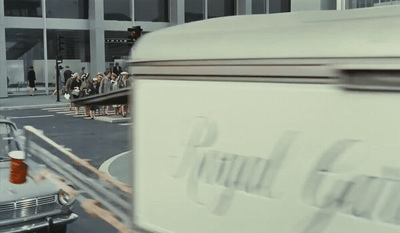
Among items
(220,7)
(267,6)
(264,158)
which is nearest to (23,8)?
(220,7)

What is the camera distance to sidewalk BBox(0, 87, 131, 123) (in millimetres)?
23031

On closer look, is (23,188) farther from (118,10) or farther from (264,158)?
(118,10)

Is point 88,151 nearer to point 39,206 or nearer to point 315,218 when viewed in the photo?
point 39,206

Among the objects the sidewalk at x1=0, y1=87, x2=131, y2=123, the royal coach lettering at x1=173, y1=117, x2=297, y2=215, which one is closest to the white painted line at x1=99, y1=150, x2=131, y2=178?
the sidewalk at x1=0, y1=87, x2=131, y2=123

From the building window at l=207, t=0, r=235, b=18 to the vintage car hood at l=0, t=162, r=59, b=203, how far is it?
104 feet

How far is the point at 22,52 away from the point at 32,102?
197 inches

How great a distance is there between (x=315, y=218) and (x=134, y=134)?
1.22 meters

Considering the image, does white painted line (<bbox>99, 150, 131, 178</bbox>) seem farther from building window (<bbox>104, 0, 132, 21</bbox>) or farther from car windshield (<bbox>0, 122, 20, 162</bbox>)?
building window (<bbox>104, 0, 132, 21</bbox>)

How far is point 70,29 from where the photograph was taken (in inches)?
1323

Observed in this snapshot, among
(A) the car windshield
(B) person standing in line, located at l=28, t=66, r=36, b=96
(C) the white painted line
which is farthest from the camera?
(B) person standing in line, located at l=28, t=66, r=36, b=96

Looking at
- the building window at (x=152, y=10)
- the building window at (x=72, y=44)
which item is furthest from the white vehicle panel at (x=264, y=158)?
the building window at (x=152, y=10)

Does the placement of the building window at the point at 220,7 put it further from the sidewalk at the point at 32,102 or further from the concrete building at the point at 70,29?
the sidewalk at the point at 32,102

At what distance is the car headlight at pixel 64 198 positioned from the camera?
675 cm

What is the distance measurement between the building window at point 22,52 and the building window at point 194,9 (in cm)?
1010
